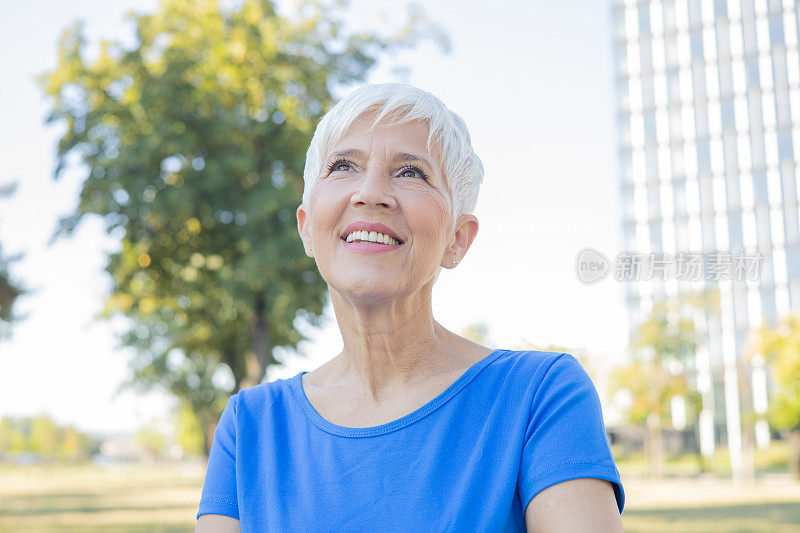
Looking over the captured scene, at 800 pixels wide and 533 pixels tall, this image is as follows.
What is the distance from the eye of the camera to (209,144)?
579 inches

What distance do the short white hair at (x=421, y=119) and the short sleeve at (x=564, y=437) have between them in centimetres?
47

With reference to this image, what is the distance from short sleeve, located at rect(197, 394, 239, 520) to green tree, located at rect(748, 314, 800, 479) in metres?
31.2

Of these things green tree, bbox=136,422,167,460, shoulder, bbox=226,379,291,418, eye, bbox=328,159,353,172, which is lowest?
green tree, bbox=136,422,167,460

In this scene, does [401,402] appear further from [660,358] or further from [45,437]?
[45,437]

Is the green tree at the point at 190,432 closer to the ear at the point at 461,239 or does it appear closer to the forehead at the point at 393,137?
the ear at the point at 461,239

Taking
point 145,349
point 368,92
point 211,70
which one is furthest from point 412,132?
point 145,349

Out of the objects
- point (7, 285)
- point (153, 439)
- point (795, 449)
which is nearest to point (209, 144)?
point (7, 285)

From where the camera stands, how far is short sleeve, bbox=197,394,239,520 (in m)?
1.74

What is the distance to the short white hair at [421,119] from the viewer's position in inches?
68.3

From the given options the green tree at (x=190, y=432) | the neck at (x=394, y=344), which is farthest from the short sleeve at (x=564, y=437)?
the green tree at (x=190, y=432)

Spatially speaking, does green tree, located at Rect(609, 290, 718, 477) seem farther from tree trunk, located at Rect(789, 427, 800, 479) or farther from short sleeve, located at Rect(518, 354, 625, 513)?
short sleeve, located at Rect(518, 354, 625, 513)

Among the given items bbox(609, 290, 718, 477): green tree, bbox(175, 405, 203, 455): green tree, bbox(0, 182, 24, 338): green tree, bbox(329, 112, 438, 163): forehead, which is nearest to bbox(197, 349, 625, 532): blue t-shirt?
A: bbox(329, 112, 438, 163): forehead

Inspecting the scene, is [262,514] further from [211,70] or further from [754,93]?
[754,93]

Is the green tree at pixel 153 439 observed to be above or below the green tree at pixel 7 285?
below
